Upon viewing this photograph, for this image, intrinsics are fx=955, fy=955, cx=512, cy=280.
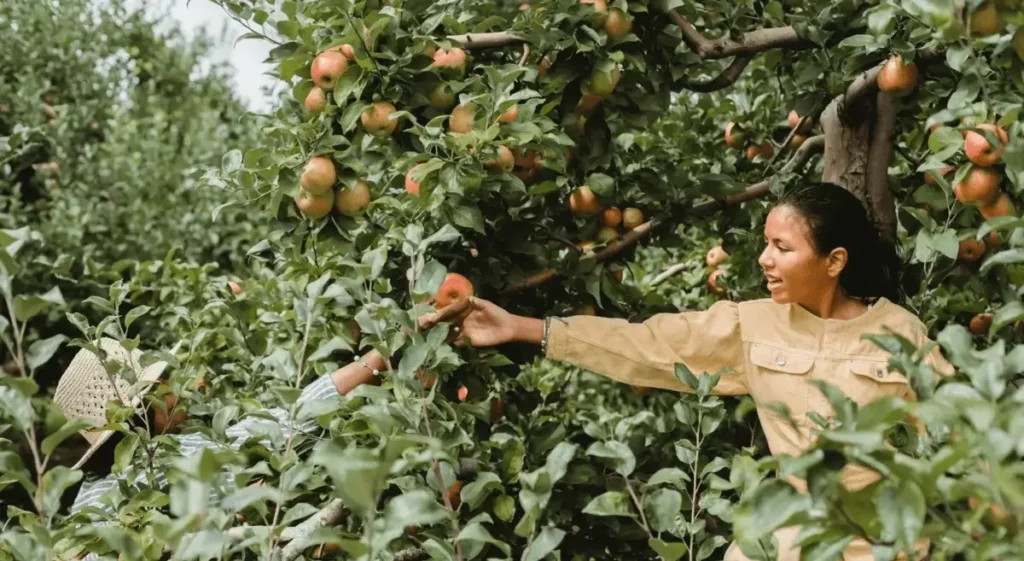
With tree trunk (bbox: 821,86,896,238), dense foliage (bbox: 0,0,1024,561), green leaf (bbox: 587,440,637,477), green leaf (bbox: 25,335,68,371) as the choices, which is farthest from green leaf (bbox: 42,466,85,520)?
tree trunk (bbox: 821,86,896,238)

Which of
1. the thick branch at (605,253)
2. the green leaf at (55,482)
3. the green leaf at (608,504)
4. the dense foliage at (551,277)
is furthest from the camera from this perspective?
the thick branch at (605,253)

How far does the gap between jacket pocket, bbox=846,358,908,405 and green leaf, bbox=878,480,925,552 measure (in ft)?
3.27

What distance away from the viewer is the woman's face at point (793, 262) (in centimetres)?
176

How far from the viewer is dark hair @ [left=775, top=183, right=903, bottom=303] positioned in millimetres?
1773

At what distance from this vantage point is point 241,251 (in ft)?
15.4

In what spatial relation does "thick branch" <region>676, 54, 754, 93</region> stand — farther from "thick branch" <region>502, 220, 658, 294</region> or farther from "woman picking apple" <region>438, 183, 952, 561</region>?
"woman picking apple" <region>438, 183, 952, 561</region>

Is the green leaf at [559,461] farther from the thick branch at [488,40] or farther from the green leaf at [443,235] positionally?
the thick branch at [488,40]

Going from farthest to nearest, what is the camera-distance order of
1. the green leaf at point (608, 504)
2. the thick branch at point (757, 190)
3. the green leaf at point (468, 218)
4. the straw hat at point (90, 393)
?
the thick branch at point (757, 190) < the straw hat at point (90, 393) < the green leaf at point (468, 218) < the green leaf at point (608, 504)

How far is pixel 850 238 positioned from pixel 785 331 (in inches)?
8.7

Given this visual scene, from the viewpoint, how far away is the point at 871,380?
1738 mm

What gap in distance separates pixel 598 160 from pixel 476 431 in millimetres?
638

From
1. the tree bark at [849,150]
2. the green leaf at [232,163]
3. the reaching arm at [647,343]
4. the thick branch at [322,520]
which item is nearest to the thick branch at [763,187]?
the tree bark at [849,150]

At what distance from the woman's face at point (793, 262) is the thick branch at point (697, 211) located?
0.40 m

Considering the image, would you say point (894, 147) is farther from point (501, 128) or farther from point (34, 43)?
point (34, 43)
